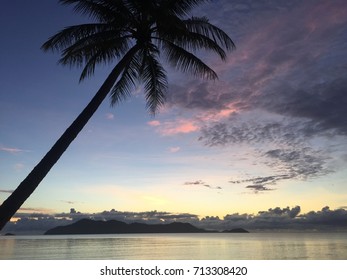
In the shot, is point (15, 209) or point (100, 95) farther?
point (100, 95)

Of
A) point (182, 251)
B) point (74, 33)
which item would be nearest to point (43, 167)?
point (74, 33)

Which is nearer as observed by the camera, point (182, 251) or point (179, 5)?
point (179, 5)

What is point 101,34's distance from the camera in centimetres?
992

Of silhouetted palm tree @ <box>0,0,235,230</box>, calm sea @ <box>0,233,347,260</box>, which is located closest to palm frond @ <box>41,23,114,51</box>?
silhouetted palm tree @ <box>0,0,235,230</box>

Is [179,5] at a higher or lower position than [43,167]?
higher

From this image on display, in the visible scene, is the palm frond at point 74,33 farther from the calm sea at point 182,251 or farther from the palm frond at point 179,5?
the calm sea at point 182,251

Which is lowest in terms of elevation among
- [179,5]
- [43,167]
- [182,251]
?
[182,251]

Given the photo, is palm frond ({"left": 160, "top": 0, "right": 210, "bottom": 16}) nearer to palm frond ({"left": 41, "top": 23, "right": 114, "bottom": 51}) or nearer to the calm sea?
palm frond ({"left": 41, "top": 23, "right": 114, "bottom": 51})

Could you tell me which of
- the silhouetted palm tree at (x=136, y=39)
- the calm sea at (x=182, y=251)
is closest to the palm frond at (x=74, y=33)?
the silhouetted palm tree at (x=136, y=39)

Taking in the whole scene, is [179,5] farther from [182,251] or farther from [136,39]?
[182,251]

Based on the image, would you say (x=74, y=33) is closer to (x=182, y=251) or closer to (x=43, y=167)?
(x=43, y=167)
